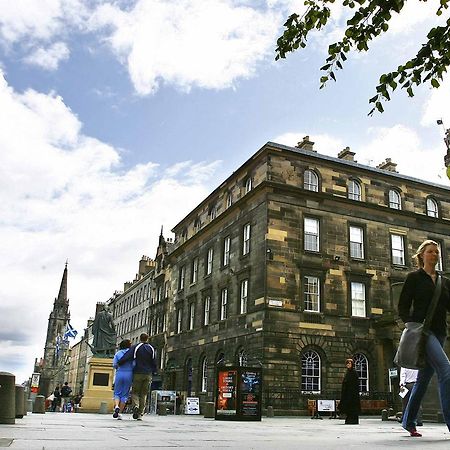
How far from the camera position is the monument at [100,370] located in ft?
84.8

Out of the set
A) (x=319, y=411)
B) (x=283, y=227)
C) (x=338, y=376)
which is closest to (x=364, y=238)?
(x=283, y=227)

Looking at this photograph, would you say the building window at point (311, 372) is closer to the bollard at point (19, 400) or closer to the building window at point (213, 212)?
the building window at point (213, 212)

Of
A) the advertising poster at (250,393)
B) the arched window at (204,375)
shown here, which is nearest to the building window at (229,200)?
the arched window at (204,375)

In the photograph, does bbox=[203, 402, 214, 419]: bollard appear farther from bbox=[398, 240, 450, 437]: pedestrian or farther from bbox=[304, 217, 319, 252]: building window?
bbox=[398, 240, 450, 437]: pedestrian

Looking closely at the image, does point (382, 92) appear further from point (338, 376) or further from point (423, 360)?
point (338, 376)

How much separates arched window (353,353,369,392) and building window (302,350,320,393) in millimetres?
2348

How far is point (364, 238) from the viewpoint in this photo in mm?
32531

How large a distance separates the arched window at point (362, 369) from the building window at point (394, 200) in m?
9.81

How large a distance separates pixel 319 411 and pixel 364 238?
11.4 metres

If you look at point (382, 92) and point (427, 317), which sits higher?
point (382, 92)

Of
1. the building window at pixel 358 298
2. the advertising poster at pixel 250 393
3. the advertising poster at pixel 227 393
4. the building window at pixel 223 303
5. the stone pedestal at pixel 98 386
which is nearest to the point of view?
the advertising poster at pixel 250 393

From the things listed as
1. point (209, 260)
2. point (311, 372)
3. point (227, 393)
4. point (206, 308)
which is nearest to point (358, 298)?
point (311, 372)

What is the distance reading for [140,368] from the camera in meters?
12.6

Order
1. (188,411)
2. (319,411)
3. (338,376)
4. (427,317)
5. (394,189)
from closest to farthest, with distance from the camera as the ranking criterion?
(427,317) < (319,411) < (188,411) < (338,376) < (394,189)
